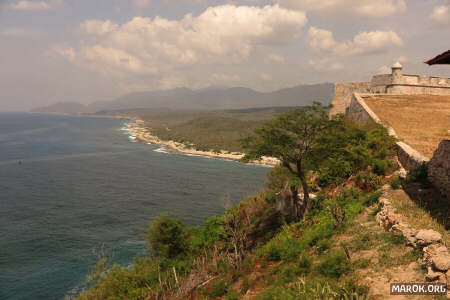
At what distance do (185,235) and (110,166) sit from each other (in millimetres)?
67214

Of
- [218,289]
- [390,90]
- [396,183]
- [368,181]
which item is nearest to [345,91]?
[390,90]

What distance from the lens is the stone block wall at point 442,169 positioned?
Result: 11.5 meters

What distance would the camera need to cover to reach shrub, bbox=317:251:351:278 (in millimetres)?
9344

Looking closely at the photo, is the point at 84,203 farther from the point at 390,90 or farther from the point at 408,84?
the point at 408,84

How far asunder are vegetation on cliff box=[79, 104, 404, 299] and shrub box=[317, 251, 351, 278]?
0.03m

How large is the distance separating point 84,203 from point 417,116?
5926cm

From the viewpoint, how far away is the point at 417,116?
25.0 m

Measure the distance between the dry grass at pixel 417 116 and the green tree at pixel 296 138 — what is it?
6.59 metres

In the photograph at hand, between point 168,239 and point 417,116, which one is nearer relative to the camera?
point 417,116

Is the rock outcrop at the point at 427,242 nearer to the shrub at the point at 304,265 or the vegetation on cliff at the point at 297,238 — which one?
the vegetation on cliff at the point at 297,238

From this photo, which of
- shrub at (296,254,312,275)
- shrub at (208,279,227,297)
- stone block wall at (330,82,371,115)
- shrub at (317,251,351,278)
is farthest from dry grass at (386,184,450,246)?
stone block wall at (330,82,371,115)

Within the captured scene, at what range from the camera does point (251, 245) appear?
67.2ft

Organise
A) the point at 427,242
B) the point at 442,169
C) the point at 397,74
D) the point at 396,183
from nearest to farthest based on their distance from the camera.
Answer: the point at 427,242
the point at 442,169
the point at 396,183
the point at 397,74

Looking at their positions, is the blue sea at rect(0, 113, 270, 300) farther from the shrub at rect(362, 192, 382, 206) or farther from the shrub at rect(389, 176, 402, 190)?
the shrub at rect(389, 176, 402, 190)
